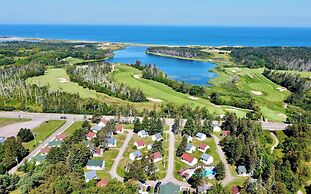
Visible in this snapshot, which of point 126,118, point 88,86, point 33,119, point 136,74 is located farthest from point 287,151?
point 136,74

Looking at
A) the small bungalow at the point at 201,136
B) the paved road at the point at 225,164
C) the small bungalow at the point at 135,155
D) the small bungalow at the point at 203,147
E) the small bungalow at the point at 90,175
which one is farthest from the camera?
the small bungalow at the point at 201,136

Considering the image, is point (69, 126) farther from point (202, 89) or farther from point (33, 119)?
point (202, 89)

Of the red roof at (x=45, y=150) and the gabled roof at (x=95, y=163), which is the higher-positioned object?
the gabled roof at (x=95, y=163)

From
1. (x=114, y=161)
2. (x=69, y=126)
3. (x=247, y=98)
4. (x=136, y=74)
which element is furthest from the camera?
(x=136, y=74)

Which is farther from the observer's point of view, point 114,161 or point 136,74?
point 136,74

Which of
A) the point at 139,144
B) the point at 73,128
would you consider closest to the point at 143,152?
the point at 139,144

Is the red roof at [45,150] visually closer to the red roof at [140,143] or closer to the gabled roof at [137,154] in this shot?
the gabled roof at [137,154]

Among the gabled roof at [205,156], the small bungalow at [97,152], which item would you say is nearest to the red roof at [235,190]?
the gabled roof at [205,156]

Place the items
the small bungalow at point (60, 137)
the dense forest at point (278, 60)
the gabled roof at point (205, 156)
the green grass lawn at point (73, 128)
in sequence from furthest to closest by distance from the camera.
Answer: the dense forest at point (278, 60) → the green grass lawn at point (73, 128) → the small bungalow at point (60, 137) → the gabled roof at point (205, 156)
